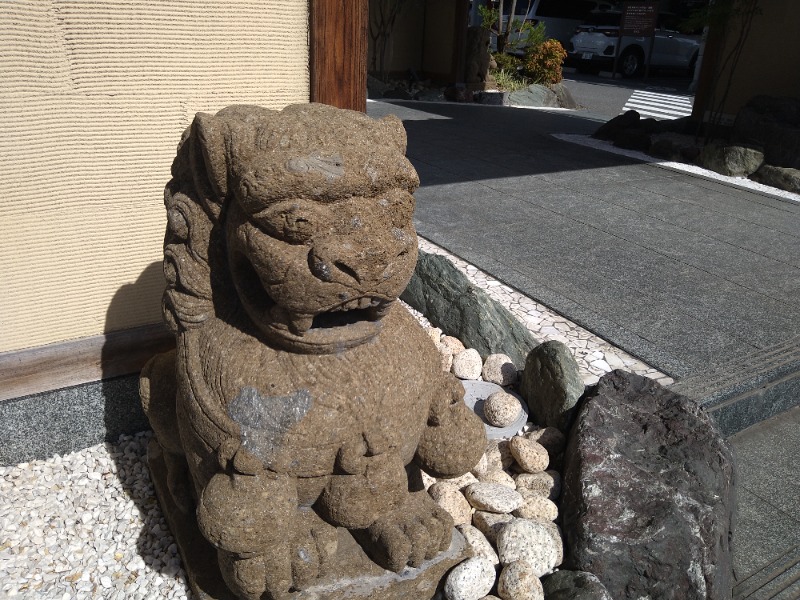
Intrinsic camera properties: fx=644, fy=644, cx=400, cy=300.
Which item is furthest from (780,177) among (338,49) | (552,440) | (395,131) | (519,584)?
(395,131)

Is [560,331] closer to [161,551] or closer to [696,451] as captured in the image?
[696,451]

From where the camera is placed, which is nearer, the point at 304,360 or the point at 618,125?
the point at 304,360

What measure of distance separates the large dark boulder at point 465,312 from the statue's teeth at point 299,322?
6.60 feet

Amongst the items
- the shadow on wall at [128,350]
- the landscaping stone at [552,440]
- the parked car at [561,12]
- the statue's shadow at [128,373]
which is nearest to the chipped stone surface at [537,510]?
the landscaping stone at [552,440]

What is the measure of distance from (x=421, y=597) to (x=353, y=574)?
267 mm

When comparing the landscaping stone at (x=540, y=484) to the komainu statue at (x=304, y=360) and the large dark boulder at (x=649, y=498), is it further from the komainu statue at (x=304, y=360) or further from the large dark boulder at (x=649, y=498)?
the komainu statue at (x=304, y=360)

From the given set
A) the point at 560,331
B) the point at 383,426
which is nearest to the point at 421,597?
the point at 383,426

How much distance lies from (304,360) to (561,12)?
72.4ft

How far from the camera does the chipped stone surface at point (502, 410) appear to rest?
305cm

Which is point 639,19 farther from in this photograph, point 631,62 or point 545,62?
point 545,62

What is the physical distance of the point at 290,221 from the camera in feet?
5.18

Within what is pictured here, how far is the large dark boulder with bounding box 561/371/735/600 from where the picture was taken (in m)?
2.30

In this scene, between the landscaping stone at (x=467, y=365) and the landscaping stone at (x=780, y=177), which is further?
the landscaping stone at (x=780, y=177)

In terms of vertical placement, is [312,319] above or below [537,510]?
above
